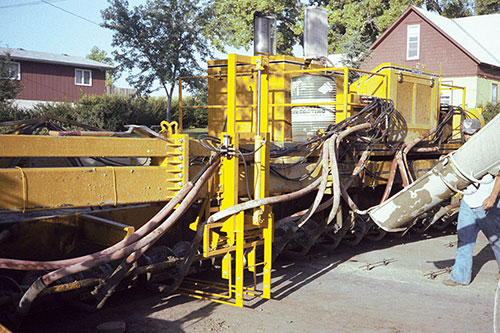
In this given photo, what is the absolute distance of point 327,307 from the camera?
226 inches

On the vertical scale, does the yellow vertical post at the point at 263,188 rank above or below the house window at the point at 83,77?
below

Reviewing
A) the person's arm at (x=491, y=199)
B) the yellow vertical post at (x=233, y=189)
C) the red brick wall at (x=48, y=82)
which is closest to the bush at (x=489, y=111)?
the red brick wall at (x=48, y=82)

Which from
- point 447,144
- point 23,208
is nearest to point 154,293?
point 23,208

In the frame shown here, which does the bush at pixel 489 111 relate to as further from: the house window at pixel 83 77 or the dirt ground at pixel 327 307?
the house window at pixel 83 77

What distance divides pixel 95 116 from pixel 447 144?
17587 millimetres

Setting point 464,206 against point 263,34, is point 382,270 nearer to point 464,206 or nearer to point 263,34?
point 464,206

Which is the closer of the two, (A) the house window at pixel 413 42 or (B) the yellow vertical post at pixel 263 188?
(B) the yellow vertical post at pixel 263 188

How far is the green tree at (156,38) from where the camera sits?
2466cm

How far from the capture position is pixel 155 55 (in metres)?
24.7

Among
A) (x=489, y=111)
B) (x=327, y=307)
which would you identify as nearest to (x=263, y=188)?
(x=327, y=307)

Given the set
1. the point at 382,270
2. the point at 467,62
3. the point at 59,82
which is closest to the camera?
the point at 382,270

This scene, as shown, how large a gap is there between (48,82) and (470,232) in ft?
107

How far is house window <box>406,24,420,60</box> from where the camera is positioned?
32250 mm

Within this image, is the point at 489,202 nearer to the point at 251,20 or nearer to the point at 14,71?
the point at 14,71
